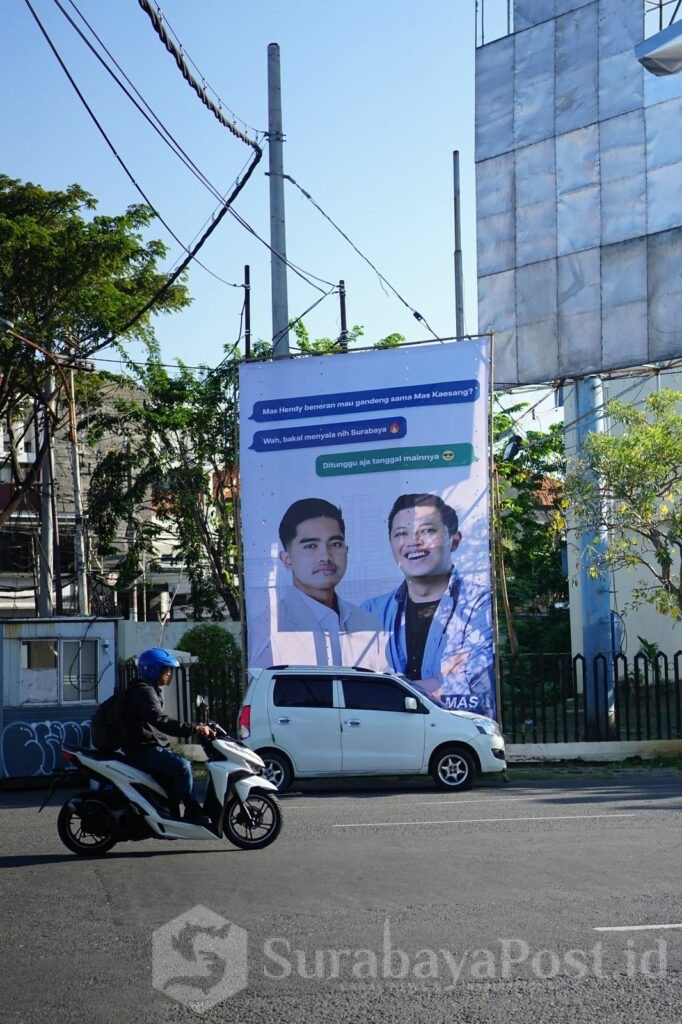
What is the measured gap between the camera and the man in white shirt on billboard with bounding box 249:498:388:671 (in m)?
19.6

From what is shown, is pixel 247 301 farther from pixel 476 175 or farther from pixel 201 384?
pixel 476 175

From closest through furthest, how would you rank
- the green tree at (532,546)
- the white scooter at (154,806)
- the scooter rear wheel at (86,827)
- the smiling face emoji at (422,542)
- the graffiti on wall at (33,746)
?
the white scooter at (154,806) → the scooter rear wheel at (86,827) → the graffiti on wall at (33,746) → the smiling face emoji at (422,542) → the green tree at (532,546)

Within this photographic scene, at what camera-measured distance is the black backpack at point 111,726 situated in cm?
1023

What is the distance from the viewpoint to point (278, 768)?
1606cm

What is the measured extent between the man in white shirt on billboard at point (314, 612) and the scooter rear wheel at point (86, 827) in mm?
9353

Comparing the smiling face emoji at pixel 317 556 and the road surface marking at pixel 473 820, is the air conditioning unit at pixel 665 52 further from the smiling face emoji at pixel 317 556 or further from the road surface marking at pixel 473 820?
the smiling face emoji at pixel 317 556

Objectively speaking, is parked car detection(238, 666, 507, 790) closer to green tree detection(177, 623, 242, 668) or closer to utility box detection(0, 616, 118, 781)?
utility box detection(0, 616, 118, 781)

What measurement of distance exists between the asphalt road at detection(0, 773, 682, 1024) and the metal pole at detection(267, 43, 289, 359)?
11172 millimetres

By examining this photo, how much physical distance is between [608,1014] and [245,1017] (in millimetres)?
1606

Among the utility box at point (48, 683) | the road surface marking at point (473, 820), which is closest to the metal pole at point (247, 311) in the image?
the utility box at point (48, 683)

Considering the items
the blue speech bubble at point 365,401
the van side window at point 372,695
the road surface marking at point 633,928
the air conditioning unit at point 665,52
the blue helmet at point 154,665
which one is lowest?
the road surface marking at point 633,928

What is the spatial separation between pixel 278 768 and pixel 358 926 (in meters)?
8.82

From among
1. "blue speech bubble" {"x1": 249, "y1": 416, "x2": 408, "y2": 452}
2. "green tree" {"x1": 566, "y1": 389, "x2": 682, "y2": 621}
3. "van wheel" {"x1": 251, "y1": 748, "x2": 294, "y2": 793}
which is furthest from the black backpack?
"green tree" {"x1": 566, "y1": 389, "x2": 682, "y2": 621}

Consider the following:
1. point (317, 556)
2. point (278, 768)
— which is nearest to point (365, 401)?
point (317, 556)
